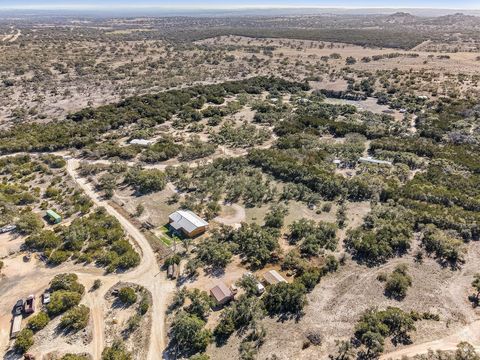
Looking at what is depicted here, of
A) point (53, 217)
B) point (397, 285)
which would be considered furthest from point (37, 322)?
point (397, 285)

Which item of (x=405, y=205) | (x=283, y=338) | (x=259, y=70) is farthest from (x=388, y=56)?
(x=283, y=338)

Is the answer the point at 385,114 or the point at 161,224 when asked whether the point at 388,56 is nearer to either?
the point at 385,114

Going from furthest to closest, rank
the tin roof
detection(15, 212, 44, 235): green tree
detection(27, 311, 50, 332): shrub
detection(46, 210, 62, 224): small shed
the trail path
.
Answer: detection(46, 210, 62, 224): small shed, detection(15, 212, 44, 235): green tree, the tin roof, detection(27, 311, 50, 332): shrub, the trail path

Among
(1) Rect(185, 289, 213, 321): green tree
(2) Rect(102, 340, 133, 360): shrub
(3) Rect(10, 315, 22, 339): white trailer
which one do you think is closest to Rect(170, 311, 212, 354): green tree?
(1) Rect(185, 289, 213, 321): green tree

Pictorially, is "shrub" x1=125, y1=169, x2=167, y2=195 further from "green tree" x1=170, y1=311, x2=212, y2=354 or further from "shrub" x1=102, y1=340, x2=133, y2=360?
"shrub" x1=102, y1=340, x2=133, y2=360

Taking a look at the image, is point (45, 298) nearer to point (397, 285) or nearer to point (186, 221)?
point (186, 221)

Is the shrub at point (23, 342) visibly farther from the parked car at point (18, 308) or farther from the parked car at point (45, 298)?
the parked car at point (45, 298)
